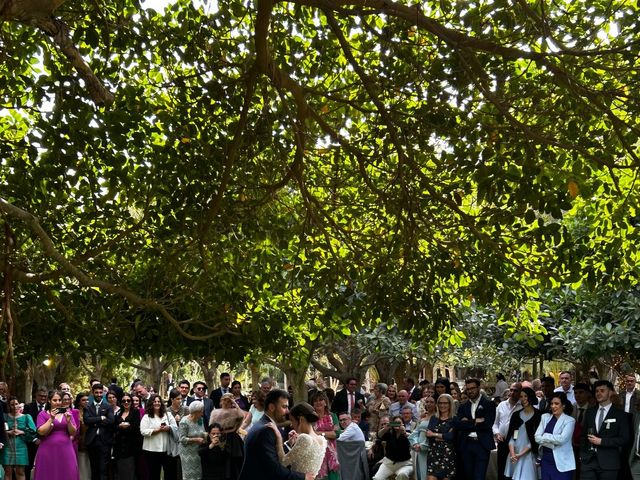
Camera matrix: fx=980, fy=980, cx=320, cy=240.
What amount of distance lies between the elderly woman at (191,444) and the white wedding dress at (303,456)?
6476 millimetres

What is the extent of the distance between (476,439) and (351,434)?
2.06m

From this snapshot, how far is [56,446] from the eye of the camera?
1584 cm

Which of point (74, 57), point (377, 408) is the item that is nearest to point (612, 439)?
point (377, 408)

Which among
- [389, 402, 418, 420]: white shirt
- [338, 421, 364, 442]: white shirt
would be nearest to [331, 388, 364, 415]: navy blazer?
[389, 402, 418, 420]: white shirt

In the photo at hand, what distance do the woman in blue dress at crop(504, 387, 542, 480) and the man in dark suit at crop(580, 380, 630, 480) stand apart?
0.92m

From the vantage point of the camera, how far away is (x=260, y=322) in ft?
38.3

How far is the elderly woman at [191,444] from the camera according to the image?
15115 mm

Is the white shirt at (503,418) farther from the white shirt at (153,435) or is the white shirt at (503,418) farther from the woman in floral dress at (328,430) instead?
the white shirt at (153,435)

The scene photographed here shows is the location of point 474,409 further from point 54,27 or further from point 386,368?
point 386,368

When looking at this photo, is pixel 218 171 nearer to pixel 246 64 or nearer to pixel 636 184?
pixel 246 64

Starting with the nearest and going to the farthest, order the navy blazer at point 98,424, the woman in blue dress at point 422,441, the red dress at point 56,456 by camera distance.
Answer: the woman in blue dress at point 422,441 → the red dress at point 56,456 → the navy blazer at point 98,424

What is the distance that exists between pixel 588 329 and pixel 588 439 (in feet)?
26.6

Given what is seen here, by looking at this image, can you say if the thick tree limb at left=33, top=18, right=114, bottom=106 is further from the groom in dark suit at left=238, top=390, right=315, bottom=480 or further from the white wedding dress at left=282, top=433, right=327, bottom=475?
the white wedding dress at left=282, top=433, right=327, bottom=475

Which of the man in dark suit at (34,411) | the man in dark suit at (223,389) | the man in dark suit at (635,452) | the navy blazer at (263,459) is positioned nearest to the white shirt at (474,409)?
the man in dark suit at (635,452)
